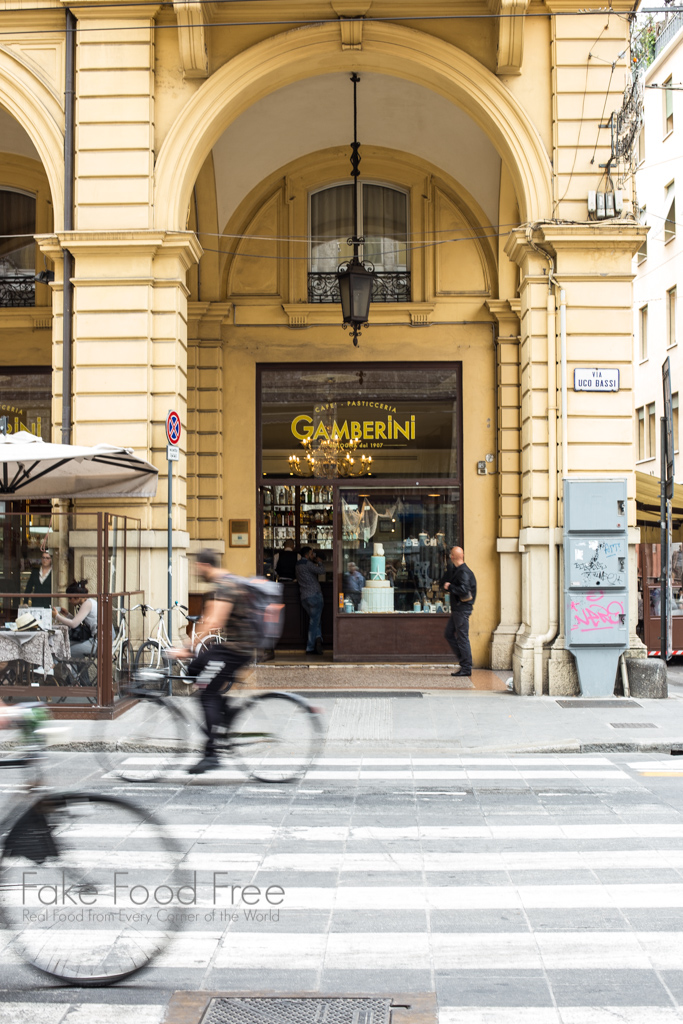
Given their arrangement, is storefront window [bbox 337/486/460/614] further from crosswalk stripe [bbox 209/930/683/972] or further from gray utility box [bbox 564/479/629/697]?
crosswalk stripe [bbox 209/930/683/972]

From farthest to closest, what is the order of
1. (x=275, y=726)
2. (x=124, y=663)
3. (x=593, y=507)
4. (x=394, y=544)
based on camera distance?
(x=394, y=544) < (x=593, y=507) < (x=124, y=663) < (x=275, y=726)

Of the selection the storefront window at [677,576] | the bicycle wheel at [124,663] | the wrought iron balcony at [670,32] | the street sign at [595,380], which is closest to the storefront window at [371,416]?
the street sign at [595,380]

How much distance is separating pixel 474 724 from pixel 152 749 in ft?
11.1

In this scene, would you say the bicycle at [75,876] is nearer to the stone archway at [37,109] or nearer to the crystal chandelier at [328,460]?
the stone archway at [37,109]

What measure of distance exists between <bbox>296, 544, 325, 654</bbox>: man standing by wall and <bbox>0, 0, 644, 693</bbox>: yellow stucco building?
41 cm

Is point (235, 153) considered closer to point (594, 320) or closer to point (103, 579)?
point (594, 320)

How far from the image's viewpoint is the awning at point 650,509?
1778 centimetres

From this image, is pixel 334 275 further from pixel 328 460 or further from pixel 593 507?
pixel 593 507

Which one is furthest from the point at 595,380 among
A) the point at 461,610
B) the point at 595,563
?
the point at 461,610

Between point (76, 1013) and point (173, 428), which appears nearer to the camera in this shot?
point (76, 1013)

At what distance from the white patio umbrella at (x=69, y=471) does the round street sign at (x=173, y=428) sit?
412mm

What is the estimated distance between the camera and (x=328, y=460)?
15789 millimetres

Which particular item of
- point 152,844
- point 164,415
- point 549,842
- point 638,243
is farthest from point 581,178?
point 152,844

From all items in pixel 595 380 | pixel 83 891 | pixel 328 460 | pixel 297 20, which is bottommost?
pixel 83 891
